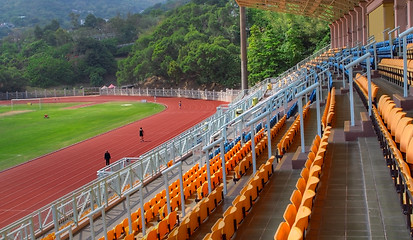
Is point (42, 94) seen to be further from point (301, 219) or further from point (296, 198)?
point (301, 219)

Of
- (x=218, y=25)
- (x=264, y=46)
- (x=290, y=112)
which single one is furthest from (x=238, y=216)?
(x=218, y=25)

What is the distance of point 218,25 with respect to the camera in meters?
86.5

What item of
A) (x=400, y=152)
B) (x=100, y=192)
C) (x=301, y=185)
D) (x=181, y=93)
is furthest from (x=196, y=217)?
(x=181, y=93)

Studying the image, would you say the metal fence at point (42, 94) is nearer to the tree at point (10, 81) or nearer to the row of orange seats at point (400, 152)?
the tree at point (10, 81)

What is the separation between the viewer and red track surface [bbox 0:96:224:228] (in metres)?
21.0

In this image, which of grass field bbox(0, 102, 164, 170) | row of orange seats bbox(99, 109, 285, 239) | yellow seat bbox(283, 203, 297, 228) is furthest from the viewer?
grass field bbox(0, 102, 164, 170)

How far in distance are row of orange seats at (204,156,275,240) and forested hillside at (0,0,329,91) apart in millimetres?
46427

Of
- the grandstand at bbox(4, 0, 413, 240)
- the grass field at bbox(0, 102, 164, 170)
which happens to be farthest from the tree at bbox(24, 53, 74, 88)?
Answer: the grandstand at bbox(4, 0, 413, 240)

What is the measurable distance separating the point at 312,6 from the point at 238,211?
35.0 m

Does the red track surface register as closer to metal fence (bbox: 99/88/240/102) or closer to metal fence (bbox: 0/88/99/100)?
metal fence (bbox: 99/88/240/102)

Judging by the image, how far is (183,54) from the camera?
77.3 m

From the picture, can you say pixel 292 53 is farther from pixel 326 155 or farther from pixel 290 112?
pixel 326 155

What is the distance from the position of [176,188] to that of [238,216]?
257 inches

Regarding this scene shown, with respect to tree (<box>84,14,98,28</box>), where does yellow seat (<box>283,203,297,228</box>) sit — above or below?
below
